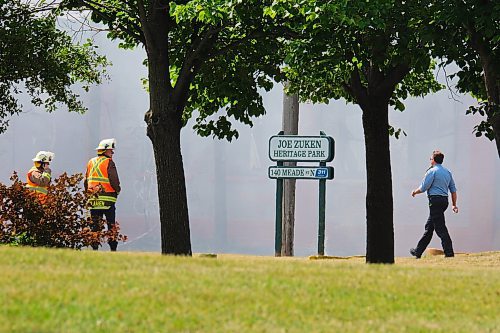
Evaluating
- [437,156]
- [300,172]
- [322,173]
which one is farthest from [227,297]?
[300,172]

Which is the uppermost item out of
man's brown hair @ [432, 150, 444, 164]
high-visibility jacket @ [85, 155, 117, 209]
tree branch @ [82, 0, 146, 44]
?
tree branch @ [82, 0, 146, 44]

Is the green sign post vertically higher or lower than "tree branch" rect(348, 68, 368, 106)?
lower

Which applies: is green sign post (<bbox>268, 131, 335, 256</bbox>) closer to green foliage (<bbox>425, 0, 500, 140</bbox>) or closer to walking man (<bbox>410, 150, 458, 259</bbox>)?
walking man (<bbox>410, 150, 458, 259</bbox>)

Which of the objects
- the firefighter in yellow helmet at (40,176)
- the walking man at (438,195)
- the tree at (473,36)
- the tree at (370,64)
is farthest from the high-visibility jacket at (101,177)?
the tree at (473,36)

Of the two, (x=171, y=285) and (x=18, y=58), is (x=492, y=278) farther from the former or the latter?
(x=18, y=58)

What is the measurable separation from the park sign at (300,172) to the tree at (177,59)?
143 inches

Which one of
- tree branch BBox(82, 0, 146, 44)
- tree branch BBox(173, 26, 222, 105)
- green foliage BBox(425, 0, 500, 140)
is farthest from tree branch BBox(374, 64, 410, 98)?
tree branch BBox(82, 0, 146, 44)

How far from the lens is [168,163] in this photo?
17.1m

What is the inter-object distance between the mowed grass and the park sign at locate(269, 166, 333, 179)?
1095 centimetres

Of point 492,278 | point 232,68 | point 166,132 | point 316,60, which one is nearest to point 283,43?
point 232,68

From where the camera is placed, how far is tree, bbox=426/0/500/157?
1423cm

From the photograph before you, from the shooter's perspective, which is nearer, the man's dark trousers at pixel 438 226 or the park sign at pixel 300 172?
the man's dark trousers at pixel 438 226

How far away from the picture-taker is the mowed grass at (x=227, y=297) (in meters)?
8.04

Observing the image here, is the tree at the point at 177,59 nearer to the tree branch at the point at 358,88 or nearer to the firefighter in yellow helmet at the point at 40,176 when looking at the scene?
the tree branch at the point at 358,88
